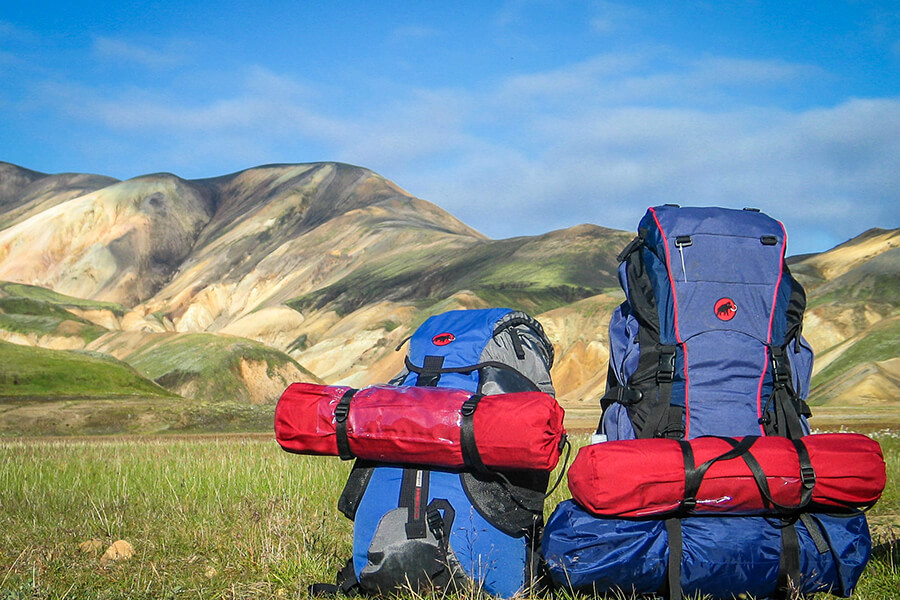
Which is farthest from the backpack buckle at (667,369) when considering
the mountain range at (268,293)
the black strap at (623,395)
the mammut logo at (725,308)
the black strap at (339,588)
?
the mountain range at (268,293)

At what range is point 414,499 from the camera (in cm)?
379

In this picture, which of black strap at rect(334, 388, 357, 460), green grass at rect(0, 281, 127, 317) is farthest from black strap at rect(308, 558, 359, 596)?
green grass at rect(0, 281, 127, 317)

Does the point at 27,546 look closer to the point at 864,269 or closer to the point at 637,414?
the point at 637,414

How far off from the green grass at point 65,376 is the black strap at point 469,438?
23.2 metres

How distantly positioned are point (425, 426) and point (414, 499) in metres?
0.38

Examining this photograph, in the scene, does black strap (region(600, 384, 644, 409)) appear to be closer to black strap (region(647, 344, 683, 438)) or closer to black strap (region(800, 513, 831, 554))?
black strap (region(647, 344, 683, 438))

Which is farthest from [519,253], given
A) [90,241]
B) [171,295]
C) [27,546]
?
[27,546]

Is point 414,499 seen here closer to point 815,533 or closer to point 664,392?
point 664,392

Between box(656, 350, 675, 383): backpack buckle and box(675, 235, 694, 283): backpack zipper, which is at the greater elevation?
box(675, 235, 694, 283): backpack zipper

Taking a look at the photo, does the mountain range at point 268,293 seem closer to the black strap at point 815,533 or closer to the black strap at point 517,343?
the black strap at point 517,343

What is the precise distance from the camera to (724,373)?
395cm

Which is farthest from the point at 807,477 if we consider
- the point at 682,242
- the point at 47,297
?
the point at 47,297

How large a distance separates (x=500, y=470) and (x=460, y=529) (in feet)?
1.07

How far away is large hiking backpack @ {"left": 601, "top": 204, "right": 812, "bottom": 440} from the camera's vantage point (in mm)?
3945
